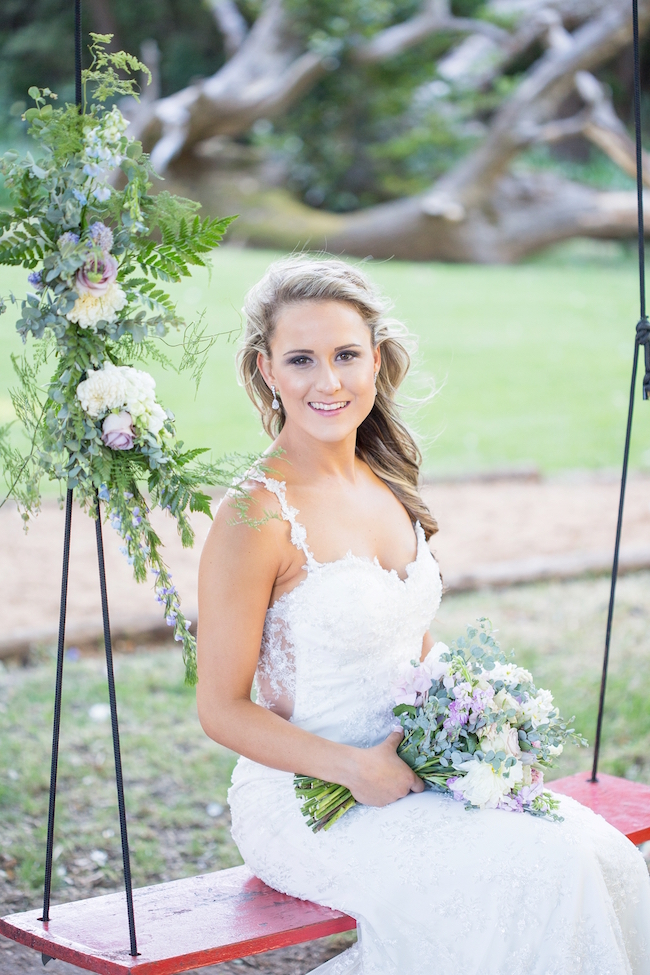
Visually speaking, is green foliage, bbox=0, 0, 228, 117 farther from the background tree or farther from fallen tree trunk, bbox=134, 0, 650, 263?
fallen tree trunk, bbox=134, 0, 650, 263

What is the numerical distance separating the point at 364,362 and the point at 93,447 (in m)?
0.80

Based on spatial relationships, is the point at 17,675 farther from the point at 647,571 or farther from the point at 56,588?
the point at 647,571

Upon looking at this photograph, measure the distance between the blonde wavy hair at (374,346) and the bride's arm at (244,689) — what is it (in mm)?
527

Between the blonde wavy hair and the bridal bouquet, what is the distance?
65 centimetres

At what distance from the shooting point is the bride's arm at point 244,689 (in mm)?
2457

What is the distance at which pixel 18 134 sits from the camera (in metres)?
17.5

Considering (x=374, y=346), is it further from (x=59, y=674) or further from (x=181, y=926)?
(x=181, y=926)

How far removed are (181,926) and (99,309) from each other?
Result: 4.46 ft

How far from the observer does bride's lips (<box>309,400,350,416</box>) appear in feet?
8.78

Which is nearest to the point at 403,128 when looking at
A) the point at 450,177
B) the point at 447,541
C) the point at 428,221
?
the point at 450,177

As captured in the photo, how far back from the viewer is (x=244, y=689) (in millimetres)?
2482

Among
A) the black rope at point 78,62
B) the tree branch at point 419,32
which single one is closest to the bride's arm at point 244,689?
the black rope at point 78,62

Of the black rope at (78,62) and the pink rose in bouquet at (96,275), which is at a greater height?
the black rope at (78,62)

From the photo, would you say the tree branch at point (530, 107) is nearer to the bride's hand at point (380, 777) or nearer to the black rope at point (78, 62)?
the black rope at point (78, 62)
